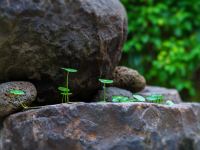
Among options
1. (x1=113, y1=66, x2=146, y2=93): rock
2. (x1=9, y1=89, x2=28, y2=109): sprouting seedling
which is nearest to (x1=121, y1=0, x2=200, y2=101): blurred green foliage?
(x1=113, y1=66, x2=146, y2=93): rock

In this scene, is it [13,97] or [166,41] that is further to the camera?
[166,41]

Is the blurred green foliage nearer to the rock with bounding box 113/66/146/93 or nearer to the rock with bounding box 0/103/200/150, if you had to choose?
the rock with bounding box 113/66/146/93

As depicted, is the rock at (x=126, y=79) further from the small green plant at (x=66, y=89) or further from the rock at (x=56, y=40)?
the small green plant at (x=66, y=89)

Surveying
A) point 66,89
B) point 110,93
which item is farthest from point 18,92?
point 110,93

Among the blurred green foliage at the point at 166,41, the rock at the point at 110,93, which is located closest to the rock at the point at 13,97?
the rock at the point at 110,93

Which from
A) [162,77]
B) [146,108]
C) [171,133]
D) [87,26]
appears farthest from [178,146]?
[162,77]

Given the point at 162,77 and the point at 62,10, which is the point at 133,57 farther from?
the point at 62,10

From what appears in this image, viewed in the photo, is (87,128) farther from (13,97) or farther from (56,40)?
(56,40)
